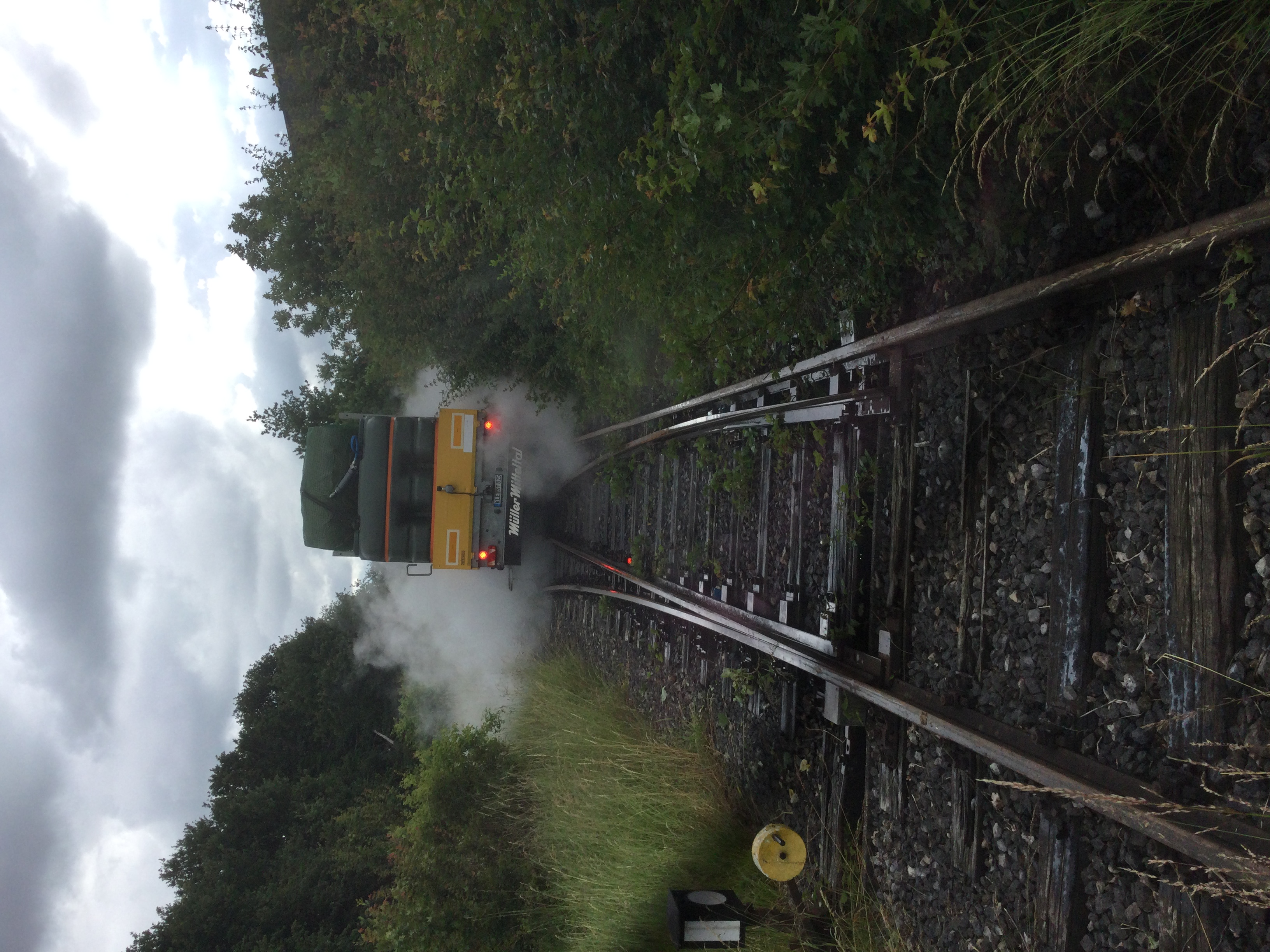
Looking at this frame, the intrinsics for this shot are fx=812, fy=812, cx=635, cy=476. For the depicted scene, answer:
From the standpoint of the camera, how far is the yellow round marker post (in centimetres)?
495

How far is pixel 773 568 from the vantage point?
6293 millimetres

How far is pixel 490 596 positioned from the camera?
48.9ft

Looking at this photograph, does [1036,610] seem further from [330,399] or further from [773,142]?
[330,399]

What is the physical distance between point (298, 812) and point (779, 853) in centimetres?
1762

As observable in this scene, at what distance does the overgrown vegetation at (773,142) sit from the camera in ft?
10.6

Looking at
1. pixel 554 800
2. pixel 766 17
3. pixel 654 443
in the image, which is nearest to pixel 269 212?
pixel 654 443

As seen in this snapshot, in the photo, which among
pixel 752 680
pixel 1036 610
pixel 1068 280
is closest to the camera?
pixel 1068 280

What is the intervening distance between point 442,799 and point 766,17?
30.8 feet

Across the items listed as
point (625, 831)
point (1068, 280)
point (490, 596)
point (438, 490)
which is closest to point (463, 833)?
point (625, 831)

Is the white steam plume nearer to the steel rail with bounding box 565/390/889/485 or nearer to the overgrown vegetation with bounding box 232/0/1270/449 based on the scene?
the steel rail with bounding box 565/390/889/485

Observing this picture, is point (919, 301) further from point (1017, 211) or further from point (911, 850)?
point (911, 850)

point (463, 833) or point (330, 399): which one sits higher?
point (330, 399)

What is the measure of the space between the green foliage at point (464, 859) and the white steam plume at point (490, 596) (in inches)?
87.3

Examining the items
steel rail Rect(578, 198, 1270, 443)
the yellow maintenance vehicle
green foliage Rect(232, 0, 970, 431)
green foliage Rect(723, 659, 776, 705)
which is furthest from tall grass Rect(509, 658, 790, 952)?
Result: steel rail Rect(578, 198, 1270, 443)
